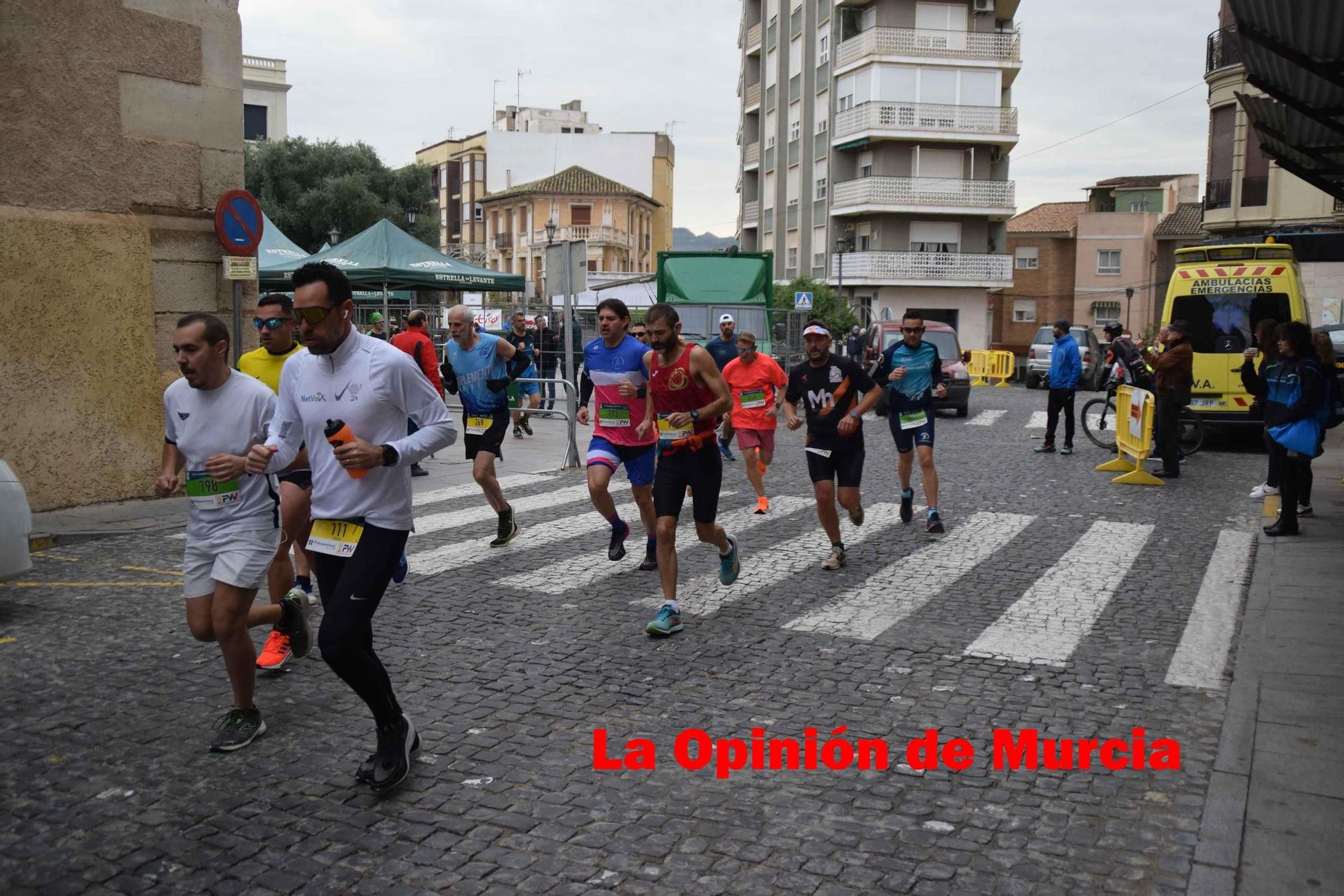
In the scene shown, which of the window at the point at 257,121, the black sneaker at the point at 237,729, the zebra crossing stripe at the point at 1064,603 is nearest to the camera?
the black sneaker at the point at 237,729

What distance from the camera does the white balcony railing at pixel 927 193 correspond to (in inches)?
2016

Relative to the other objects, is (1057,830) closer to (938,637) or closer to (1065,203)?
(938,637)

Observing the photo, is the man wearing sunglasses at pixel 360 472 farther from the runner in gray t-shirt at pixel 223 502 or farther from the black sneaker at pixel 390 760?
the runner in gray t-shirt at pixel 223 502

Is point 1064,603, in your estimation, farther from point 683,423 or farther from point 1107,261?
point 1107,261

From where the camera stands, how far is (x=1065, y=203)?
246 feet

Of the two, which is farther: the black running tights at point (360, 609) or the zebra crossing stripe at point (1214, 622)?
the zebra crossing stripe at point (1214, 622)

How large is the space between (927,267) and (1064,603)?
45.6 metres

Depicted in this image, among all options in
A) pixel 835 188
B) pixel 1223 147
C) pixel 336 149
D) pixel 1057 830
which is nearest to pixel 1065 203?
pixel 835 188

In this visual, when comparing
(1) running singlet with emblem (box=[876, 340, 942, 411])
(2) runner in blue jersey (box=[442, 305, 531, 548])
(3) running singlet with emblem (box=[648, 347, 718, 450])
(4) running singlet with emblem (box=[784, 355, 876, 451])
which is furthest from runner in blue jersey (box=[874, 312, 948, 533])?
(3) running singlet with emblem (box=[648, 347, 718, 450])

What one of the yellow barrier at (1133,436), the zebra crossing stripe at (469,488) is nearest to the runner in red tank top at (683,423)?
the zebra crossing stripe at (469,488)

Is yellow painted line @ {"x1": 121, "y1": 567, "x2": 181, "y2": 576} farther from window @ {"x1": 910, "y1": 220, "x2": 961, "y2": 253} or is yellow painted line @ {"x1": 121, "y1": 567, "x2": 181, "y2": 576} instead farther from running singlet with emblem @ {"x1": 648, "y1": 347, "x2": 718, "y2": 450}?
window @ {"x1": 910, "y1": 220, "x2": 961, "y2": 253}

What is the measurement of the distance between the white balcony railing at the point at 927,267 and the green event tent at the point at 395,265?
3173 centimetres

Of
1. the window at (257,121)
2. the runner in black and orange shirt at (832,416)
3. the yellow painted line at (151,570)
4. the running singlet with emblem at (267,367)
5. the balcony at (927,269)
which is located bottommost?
the yellow painted line at (151,570)

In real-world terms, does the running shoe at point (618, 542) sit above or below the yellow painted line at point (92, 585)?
above
